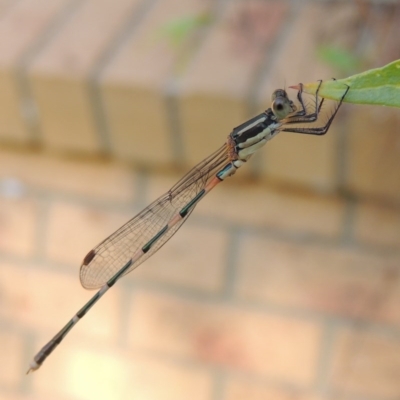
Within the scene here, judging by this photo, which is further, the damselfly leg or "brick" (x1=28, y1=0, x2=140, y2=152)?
"brick" (x1=28, y1=0, x2=140, y2=152)

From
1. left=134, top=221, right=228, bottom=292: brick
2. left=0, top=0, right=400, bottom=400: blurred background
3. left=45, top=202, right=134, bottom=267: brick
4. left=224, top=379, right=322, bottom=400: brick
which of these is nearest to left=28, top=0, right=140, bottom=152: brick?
left=0, top=0, right=400, bottom=400: blurred background

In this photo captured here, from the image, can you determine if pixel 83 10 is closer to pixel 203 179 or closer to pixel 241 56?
pixel 241 56

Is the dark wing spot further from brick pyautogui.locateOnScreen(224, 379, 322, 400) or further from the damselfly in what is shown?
brick pyautogui.locateOnScreen(224, 379, 322, 400)

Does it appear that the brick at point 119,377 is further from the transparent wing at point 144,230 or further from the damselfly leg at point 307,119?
the damselfly leg at point 307,119

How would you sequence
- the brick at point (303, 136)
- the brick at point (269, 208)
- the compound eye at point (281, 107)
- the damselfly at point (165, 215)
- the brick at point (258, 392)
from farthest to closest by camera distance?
the brick at point (258, 392)
the brick at point (269, 208)
the brick at point (303, 136)
the damselfly at point (165, 215)
the compound eye at point (281, 107)

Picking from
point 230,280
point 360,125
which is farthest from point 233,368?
point 360,125

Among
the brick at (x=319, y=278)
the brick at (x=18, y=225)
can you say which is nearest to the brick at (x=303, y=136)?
the brick at (x=319, y=278)
